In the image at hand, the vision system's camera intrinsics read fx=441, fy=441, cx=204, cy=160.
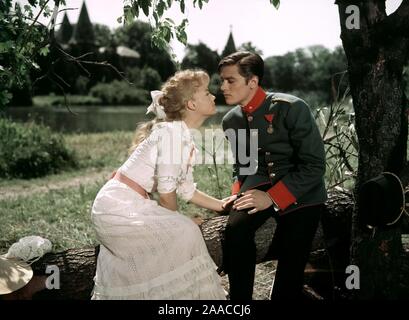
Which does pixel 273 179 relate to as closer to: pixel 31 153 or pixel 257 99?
pixel 257 99

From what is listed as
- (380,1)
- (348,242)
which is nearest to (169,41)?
(380,1)

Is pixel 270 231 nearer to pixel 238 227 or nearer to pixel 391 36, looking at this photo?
pixel 238 227

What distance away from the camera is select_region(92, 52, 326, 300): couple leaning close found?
2.73 metres

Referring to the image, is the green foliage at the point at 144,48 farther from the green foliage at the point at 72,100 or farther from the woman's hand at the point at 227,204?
the woman's hand at the point at 227,204

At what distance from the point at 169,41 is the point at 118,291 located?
8.02 ft

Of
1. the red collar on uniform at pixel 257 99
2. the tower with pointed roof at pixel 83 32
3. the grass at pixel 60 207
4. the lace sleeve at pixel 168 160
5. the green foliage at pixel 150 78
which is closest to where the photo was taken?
the lace sleeve at pixel 168 160

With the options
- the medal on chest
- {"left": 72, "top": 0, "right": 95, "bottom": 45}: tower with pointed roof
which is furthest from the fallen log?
{"left": 72, "top": 0, "right": 95, "bottom": 45}: tower with pointed roof

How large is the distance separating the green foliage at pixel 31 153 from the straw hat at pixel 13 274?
704 cm

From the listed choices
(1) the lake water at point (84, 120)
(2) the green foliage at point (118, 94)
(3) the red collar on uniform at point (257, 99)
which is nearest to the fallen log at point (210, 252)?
(3) the red collar on uniform at point (257, 99)

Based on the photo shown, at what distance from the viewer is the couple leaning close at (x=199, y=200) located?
2730 millimetres

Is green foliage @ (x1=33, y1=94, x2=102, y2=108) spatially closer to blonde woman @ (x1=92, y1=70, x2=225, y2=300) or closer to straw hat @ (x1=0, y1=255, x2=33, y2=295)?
straw hat @ (x1=0, y1=255, x2=33, y2=295)

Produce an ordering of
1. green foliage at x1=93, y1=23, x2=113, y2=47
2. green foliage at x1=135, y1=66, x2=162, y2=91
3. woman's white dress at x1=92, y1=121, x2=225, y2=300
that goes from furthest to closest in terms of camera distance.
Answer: green foliage at x1=93, y1=23, x2=113, y2=47, green foliage at x1=135, y1=66, x2=162, y2=91, woman's white dress at x1=92, y1=121, x2=225, y2=300

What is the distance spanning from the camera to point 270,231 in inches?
130

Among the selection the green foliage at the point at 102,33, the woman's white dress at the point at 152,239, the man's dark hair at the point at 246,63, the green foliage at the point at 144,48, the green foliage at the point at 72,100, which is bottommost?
the woman's white dress at the point at 152,239
